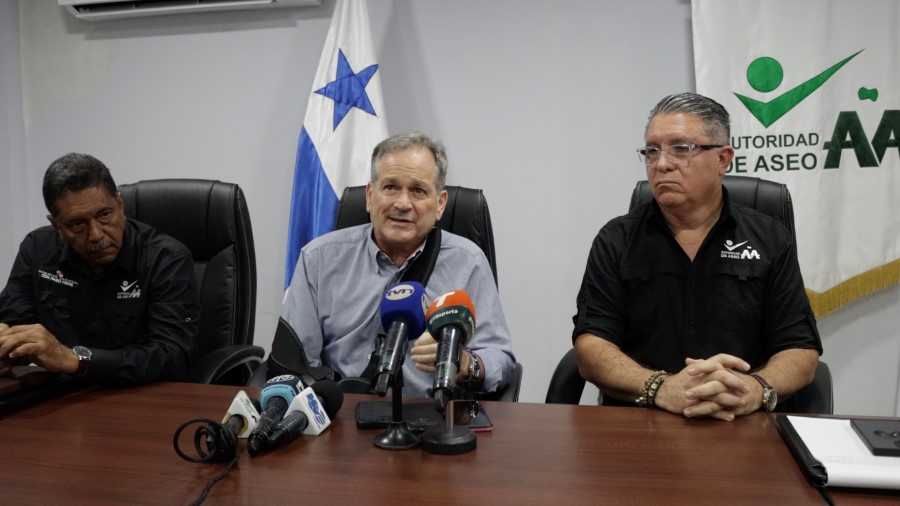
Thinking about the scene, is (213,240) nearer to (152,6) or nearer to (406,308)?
(406,308)

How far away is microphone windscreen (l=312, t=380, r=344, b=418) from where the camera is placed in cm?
160

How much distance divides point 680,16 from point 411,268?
5.85ft

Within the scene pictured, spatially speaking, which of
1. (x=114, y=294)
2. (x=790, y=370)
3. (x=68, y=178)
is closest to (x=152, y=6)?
(x=68, y=178)

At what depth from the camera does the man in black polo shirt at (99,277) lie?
220cm

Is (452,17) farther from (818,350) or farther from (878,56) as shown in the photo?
(818,350)

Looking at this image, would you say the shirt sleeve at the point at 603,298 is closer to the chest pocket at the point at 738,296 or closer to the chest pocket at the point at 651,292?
the chest pocket at the point at 651,292

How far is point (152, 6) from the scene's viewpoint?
3.58 m

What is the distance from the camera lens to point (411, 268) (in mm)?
2225

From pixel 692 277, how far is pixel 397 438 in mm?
1071

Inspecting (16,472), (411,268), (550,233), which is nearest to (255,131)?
(550,233)

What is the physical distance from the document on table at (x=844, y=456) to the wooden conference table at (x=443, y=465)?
0.08ft

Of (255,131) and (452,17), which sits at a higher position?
(452,17)

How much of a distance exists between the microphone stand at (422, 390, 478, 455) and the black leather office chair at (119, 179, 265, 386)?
129 cm

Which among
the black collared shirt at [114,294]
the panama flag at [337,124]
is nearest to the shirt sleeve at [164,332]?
the black collared shirt at [114,294]
